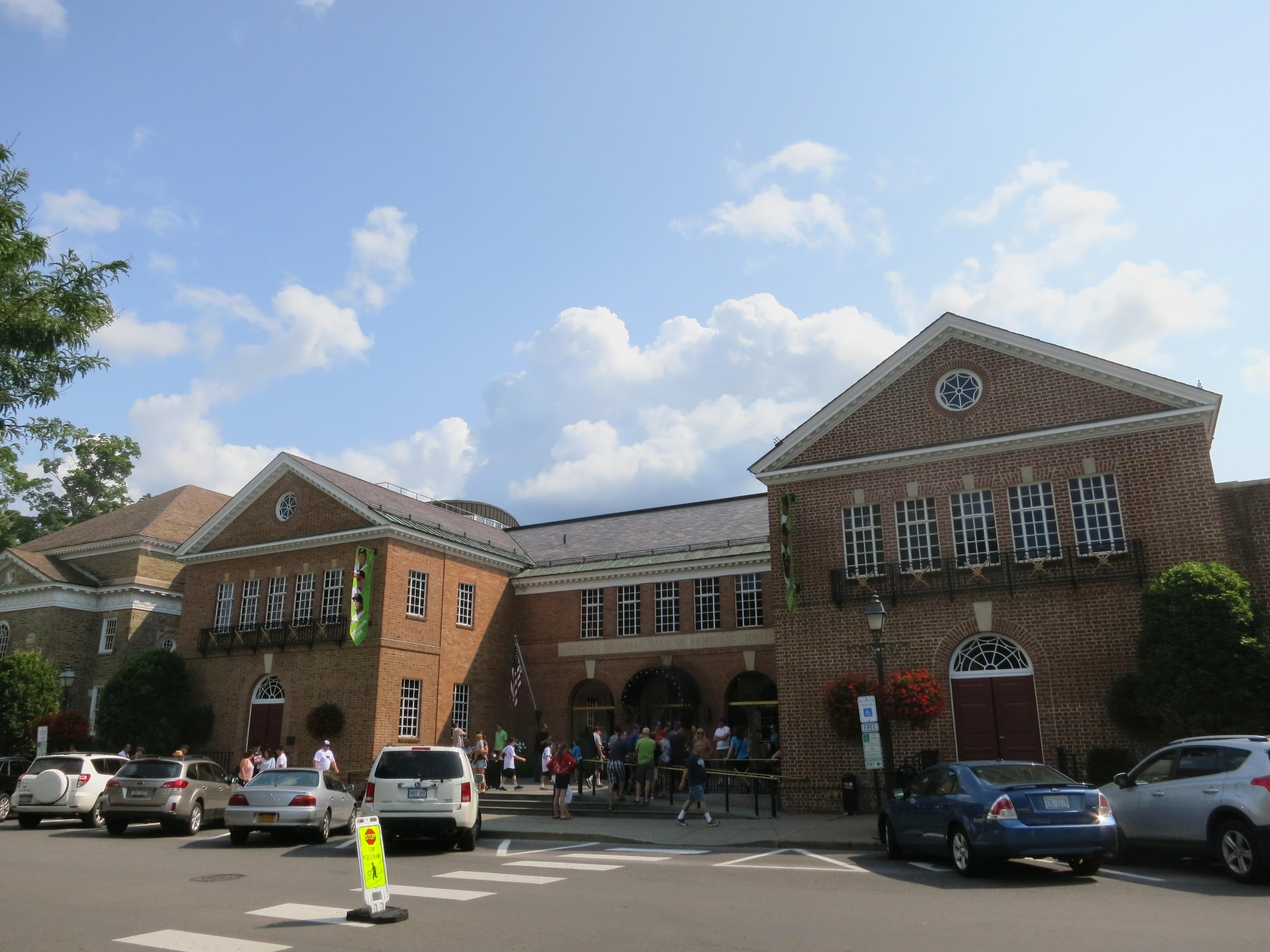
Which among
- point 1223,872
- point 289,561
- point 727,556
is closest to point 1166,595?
point 1223,872

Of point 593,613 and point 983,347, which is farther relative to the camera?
point 593,613

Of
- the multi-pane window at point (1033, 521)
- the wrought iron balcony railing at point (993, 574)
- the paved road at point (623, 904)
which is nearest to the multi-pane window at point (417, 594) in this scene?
the wrought iron balcony railing at point (993, 574)

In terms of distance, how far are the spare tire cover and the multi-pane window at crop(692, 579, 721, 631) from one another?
18.1 meters

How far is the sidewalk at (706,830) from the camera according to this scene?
15930mm

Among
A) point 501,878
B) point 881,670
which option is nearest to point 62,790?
point 501,878

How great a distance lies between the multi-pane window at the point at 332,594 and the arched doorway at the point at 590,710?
8415mm

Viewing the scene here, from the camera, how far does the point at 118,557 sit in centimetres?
3856

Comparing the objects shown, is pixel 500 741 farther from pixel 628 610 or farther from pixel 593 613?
pixel 628 610

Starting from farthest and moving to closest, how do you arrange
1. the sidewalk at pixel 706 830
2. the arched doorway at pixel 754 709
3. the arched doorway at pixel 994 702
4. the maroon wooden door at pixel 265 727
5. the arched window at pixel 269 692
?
the arched window at pixel 269 692 → the maroon wooden door at pixel 265 727 → the arched doorway at pixel 754 709 → the arched doorway at pixel 994 702 → the sidewalk at pixel 706 830

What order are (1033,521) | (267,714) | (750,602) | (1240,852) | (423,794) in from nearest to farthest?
1. (1240,852)
2. (423,794)
3. (1033,521)
4. (750,602)
5. (267,714)

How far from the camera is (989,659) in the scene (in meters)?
21.0

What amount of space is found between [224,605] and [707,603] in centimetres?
1708

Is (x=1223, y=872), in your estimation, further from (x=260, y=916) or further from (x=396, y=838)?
(x=396, y=838)

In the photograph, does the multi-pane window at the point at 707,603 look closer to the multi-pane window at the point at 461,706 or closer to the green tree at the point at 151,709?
the multi-pane window at the point at 461,706
